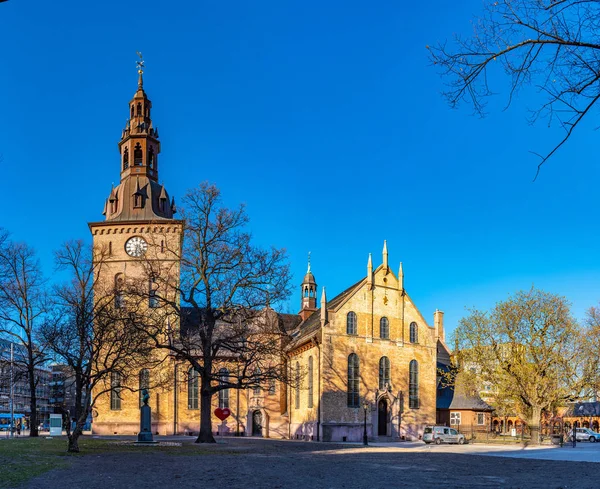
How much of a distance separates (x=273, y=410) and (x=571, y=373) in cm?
2668

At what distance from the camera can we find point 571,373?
4741 cm

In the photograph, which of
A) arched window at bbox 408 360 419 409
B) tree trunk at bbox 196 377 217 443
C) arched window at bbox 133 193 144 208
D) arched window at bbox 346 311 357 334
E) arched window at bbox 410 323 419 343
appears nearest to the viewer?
tree trunk at bbox 196 377 217 443

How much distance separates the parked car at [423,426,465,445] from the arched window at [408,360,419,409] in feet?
16.8

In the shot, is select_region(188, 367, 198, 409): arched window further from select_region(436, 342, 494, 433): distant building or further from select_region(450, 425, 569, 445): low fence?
select_region(450, 425, 569, 445): low fence

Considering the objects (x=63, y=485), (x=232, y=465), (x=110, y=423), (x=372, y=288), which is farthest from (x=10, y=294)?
(x=63, y=485)

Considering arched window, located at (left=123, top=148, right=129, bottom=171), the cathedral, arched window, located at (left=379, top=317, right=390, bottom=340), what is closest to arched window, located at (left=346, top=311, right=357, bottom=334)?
the cathedral

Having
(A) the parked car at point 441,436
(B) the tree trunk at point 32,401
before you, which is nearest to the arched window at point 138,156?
(B) the tree trunk at point 32,401

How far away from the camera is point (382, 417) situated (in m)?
54.6

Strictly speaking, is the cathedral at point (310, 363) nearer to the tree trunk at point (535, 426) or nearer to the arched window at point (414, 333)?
the arched window at point (414, 333)

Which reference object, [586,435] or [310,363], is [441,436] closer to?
[310,363]

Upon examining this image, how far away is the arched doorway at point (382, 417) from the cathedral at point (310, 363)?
0.27 feet

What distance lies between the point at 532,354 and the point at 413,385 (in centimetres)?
1177

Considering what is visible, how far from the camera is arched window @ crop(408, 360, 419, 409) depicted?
55594 mm

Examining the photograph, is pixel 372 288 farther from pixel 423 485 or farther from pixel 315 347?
pixel 423 485
